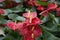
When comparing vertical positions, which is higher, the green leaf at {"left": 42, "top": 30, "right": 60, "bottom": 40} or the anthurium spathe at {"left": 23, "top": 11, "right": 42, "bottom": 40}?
the anthurium spathe at {"left": 23, "top": 11, "right": 42, "bottom": 40}

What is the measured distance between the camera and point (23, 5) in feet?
5.55

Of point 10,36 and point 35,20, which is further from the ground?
point 35,20

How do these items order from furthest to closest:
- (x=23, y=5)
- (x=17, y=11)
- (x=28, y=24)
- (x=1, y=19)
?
(x=23, y=5) < (x=17, y=11) < (x=1, y=19) < (x=28, y=24)

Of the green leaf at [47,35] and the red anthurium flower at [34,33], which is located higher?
the red anthurium flower at [34,33]

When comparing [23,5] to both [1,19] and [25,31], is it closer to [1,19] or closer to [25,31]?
[1,19]

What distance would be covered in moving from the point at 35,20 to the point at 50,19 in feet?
0.68

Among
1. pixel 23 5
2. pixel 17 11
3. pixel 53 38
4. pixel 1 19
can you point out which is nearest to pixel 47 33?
pixel 53 38

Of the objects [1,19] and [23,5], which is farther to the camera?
[23,5]

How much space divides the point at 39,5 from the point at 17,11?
162mm

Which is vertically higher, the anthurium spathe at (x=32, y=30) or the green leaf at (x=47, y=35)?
the anthurium spathe at (x=32, y=30)

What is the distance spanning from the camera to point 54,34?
1116mm

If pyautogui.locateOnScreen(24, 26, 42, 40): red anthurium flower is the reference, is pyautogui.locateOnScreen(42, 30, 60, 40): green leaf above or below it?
below

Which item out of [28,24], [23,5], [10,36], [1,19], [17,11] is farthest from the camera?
[23,5]

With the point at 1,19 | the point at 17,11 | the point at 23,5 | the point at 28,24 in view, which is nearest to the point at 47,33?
the point at 28,24
